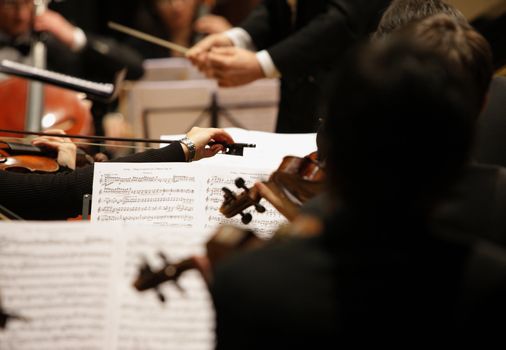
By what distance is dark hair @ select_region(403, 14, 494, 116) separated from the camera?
4.24ft

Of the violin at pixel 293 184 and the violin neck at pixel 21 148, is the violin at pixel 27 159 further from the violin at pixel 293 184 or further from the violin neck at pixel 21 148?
the violin at pixel 293 184

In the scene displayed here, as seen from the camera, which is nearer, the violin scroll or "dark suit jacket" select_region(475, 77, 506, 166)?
the violin scroll

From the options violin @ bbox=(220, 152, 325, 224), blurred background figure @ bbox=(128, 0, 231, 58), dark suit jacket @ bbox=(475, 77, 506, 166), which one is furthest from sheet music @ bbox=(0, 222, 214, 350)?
blurred background figure @ bbox=(128, 0, 231, 58)

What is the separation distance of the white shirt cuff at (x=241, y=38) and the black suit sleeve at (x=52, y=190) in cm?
110

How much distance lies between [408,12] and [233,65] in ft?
3.57

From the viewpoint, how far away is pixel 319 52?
2.77 metres

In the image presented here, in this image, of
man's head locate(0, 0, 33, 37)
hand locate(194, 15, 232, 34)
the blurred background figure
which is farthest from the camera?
the blurred background figure

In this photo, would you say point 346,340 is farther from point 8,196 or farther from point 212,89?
point 212,89

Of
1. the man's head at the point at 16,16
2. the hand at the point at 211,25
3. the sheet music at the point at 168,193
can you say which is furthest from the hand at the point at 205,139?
the hand at the point at 211,25

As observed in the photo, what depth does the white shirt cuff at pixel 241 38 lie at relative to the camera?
117 inches

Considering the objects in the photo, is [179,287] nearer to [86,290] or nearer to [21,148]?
[86,290]

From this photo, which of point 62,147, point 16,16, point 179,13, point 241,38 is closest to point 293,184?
point 62,147

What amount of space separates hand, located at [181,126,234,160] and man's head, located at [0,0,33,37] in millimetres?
2107

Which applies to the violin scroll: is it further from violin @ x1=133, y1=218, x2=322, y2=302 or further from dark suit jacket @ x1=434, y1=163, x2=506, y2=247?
dark suit jacket @ x1=434, y1=163, x2=506, y2=247
